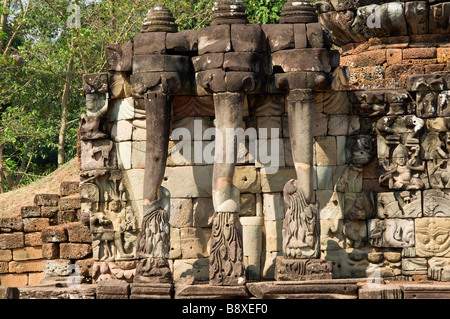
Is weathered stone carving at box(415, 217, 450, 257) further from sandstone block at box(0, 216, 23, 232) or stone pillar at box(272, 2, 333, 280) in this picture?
sandstone block at box(0, 216, 23, 232)

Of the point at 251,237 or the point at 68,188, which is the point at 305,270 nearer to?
the point at 251,237

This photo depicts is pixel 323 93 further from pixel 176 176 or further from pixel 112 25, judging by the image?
pixel 112 25

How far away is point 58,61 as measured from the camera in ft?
78.5

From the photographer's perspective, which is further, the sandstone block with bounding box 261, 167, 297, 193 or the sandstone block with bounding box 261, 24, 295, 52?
the sandstone block with bounding box 261, 167, 297, 193

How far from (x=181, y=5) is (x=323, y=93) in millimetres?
9107

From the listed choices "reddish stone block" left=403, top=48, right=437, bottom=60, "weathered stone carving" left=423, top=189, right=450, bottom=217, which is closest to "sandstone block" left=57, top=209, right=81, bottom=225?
"weathered stone carving" left=423, top=189, right=450, bottom=217

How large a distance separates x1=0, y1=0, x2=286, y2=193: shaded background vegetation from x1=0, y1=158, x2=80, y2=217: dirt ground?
11.3ft

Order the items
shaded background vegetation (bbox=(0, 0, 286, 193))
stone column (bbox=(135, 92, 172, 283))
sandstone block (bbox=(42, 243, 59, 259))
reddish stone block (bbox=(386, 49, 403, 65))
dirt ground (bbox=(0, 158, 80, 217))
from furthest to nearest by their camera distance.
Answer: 1. shaded background vegetation (bbox=(0, 0, 286, 193))
2. dirt ground (bbox=(0, 158, 80, 217))
3. sandstone block (bbox=(42, 243, 59, 259))
4. reddish stone block (bbox=(386, 49, 403, 65))
5. stone column (bbox=(135, 92, 172, 283))

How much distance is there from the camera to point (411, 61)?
16.8 m

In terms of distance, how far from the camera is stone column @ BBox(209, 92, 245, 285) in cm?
1486

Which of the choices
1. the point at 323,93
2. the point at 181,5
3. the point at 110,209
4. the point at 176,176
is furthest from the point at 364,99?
the point at 181,5

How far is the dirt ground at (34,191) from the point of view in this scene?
18656 mm

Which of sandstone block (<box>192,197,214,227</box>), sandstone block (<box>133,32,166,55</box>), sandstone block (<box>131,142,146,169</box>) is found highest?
sandstone block (<box>133,32,166,55</box>)

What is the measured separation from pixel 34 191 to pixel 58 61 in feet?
17.7
